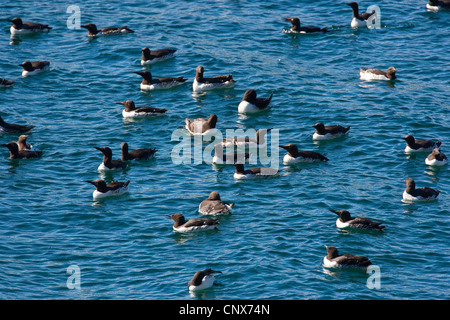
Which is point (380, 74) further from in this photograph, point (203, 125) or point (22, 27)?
point (22, 27)

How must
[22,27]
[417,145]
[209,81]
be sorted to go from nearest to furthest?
[417,145], [209,81], [22,27]

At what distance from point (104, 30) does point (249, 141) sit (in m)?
14.4

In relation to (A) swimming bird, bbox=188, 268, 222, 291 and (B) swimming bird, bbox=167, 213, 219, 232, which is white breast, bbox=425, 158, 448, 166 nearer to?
(B) swimming bird, bbox=167, 213, 219, 232

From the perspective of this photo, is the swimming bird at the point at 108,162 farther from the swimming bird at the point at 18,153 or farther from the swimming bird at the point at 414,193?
the swimming bird at the point at 414,193

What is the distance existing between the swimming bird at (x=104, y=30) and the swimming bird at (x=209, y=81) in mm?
8193

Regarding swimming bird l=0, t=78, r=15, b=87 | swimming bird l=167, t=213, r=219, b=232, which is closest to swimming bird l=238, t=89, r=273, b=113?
swimming bird l=167, t=213, r=219, b=232

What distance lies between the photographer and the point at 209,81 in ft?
118

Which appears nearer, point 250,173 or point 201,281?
point 201,281

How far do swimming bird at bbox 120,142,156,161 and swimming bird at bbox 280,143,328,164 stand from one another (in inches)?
200

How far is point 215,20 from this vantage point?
44156 mm

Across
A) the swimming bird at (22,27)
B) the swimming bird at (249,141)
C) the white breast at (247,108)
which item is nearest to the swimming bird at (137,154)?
the swimming bird at (249,141)

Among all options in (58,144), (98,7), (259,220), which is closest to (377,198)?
(259,220)

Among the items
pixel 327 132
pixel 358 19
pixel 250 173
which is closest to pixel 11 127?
pixel 250 173

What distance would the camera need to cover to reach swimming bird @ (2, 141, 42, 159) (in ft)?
98.8
